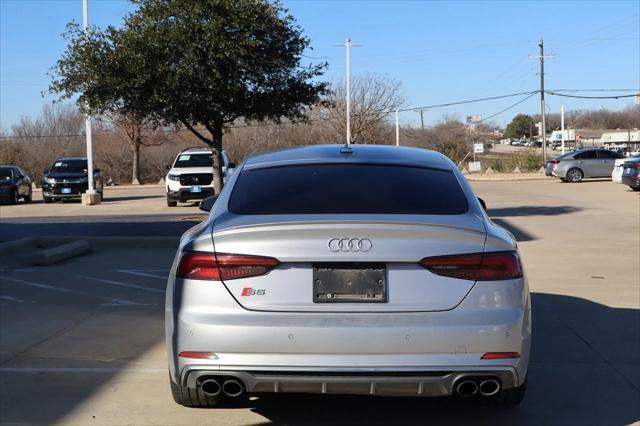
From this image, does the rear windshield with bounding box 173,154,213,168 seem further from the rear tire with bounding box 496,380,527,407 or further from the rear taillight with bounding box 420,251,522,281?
the rear taillight with bounding box 420,251,522,281

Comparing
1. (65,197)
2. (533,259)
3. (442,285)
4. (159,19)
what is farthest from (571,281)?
(65,197)

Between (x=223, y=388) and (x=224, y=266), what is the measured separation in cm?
67

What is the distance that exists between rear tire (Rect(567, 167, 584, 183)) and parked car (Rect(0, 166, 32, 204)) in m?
26.0

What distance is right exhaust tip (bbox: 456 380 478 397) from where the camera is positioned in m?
4.00

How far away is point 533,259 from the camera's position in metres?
12.1

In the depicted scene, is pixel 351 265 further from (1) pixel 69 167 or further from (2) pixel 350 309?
(1) pixel 69 167

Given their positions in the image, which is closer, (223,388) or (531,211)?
(223,388)

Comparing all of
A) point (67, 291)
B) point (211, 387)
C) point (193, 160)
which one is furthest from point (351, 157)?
point (193, 160)

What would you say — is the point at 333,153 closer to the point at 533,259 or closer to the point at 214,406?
the point at 214,406

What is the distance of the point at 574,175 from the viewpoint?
125 feet

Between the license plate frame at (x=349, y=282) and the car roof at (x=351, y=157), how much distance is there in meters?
1.27

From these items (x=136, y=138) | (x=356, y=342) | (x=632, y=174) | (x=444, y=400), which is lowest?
(x=444, y=400)

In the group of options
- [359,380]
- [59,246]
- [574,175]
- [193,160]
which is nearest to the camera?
[359,380]

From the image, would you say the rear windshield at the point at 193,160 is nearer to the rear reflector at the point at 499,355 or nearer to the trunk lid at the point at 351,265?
the trunk lid at the point at 351,265
